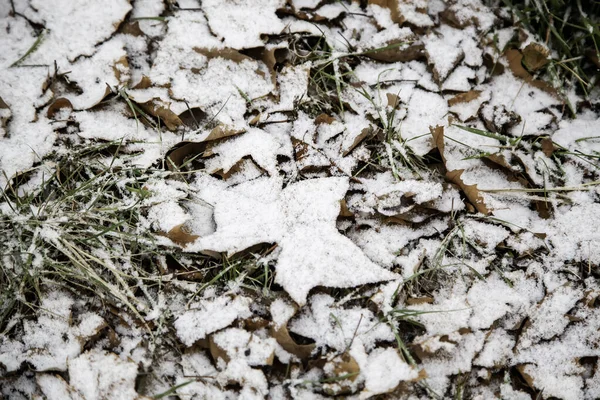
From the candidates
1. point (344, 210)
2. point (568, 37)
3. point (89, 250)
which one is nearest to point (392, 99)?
point (344, 210)

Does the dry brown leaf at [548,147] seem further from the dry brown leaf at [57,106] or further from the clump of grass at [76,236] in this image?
the dry brown leaf at [57,106]

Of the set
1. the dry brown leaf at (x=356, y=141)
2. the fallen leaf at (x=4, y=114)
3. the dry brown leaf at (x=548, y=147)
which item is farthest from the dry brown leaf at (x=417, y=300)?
the fallen leaf at (x=4, y=114)

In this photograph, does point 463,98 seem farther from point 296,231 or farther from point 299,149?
point 296,231

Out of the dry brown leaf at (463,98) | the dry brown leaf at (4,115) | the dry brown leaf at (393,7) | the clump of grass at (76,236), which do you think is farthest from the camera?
the dry brown leaf at (393,7)

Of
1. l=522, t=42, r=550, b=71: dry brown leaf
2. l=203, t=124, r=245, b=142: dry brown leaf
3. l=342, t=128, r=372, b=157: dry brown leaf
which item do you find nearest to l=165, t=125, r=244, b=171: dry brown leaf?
l=203, t=124, r=245, b=142: dry brown leaf

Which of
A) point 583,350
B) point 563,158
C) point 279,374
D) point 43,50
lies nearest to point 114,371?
point 279,374

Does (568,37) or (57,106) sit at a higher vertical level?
(568,37)

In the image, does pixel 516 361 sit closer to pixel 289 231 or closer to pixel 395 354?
pixel 395 354
